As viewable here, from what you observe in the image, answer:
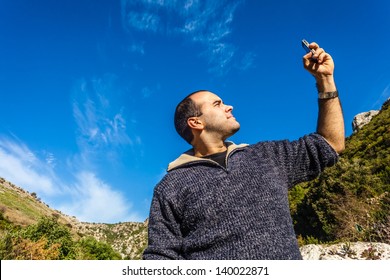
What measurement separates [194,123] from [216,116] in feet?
0.64

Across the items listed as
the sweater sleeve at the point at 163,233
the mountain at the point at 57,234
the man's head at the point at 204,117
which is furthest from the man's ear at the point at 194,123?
the mountain at the point at 57,234

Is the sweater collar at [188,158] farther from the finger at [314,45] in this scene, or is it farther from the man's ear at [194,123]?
the finger at [314,45]

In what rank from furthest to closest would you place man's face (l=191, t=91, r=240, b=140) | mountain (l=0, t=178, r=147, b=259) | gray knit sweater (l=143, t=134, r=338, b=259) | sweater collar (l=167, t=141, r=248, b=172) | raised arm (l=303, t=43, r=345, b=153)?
1. mountain (l=0, t=178, r=147, b=259)
2. man's face (l=191, t=91, r=240, b=140)
3. sweater collar (l=167, t=141, r=248, b=172)
4. raised arm (l=303, t=43, r=345, b=153)
5. gray knit sweater (l=143, t=134, r=338, b=259)

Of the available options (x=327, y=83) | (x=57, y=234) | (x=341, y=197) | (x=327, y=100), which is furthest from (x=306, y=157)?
(x=57, y=234)

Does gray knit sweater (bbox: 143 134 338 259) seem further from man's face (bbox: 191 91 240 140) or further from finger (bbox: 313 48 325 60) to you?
finger (bbox: 313 48 325 60)

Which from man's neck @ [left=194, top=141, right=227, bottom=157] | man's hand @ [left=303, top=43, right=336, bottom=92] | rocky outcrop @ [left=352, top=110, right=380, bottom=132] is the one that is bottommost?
man's neck @ [left=194, top=141, right=227, bottom=157]

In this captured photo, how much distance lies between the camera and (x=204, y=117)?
2.69m

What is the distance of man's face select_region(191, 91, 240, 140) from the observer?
2.62m

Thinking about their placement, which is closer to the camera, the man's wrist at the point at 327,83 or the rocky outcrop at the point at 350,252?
the man's wrist at the point at 327,83

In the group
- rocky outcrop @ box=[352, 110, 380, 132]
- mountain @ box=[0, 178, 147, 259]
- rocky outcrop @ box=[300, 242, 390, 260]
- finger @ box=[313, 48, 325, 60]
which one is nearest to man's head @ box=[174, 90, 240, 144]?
finger @ box=[313, 48, 325, 60]

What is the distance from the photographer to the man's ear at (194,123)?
8.84 feet

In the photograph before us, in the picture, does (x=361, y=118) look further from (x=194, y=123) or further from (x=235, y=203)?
(x=235, y=203)
